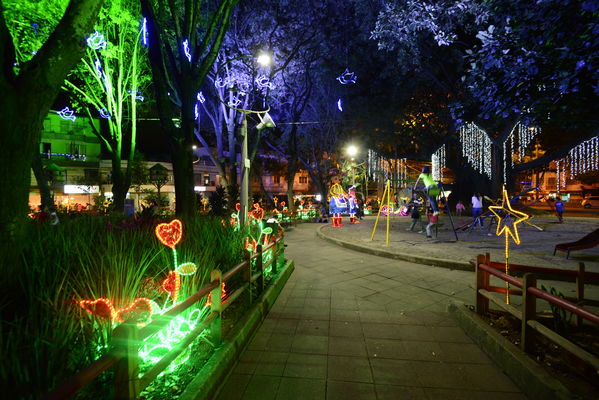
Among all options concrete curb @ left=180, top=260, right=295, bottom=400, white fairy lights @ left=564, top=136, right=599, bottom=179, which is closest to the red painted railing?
concrete curb @ left=180, top=260, right=295, bottom=400

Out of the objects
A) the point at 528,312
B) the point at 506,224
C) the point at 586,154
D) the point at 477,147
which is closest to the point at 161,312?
the point at 528,312

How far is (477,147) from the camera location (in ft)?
68.1

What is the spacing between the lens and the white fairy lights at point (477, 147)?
20203mm

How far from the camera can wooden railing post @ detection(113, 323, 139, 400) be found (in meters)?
1.92

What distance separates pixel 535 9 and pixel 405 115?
18219 millimetres

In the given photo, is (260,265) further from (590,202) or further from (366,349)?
(590,202)

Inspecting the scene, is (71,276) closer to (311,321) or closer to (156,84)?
(311,321)

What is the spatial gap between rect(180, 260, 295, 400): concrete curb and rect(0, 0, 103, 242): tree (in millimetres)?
2540

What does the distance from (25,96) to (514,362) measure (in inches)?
233

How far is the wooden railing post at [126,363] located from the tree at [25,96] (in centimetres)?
235

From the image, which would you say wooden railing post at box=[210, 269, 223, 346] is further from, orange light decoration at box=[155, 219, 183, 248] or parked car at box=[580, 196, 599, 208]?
parked car at box=[580, 196, 599, 208]

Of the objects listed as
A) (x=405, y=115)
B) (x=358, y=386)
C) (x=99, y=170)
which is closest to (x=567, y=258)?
(x=358, y=386)

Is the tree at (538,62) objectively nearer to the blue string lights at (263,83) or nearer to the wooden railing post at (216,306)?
the wooden railing post at (216,306)

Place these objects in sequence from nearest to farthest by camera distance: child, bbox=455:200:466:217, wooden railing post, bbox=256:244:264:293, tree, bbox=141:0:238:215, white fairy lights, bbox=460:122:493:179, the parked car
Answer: wooden railing post, bbox=256:244:264:293, tree, bbox=141:0:238:215, white fairy lights, bbox=460:122:493:179, child, bbox=455:200:466:217, the parked car
